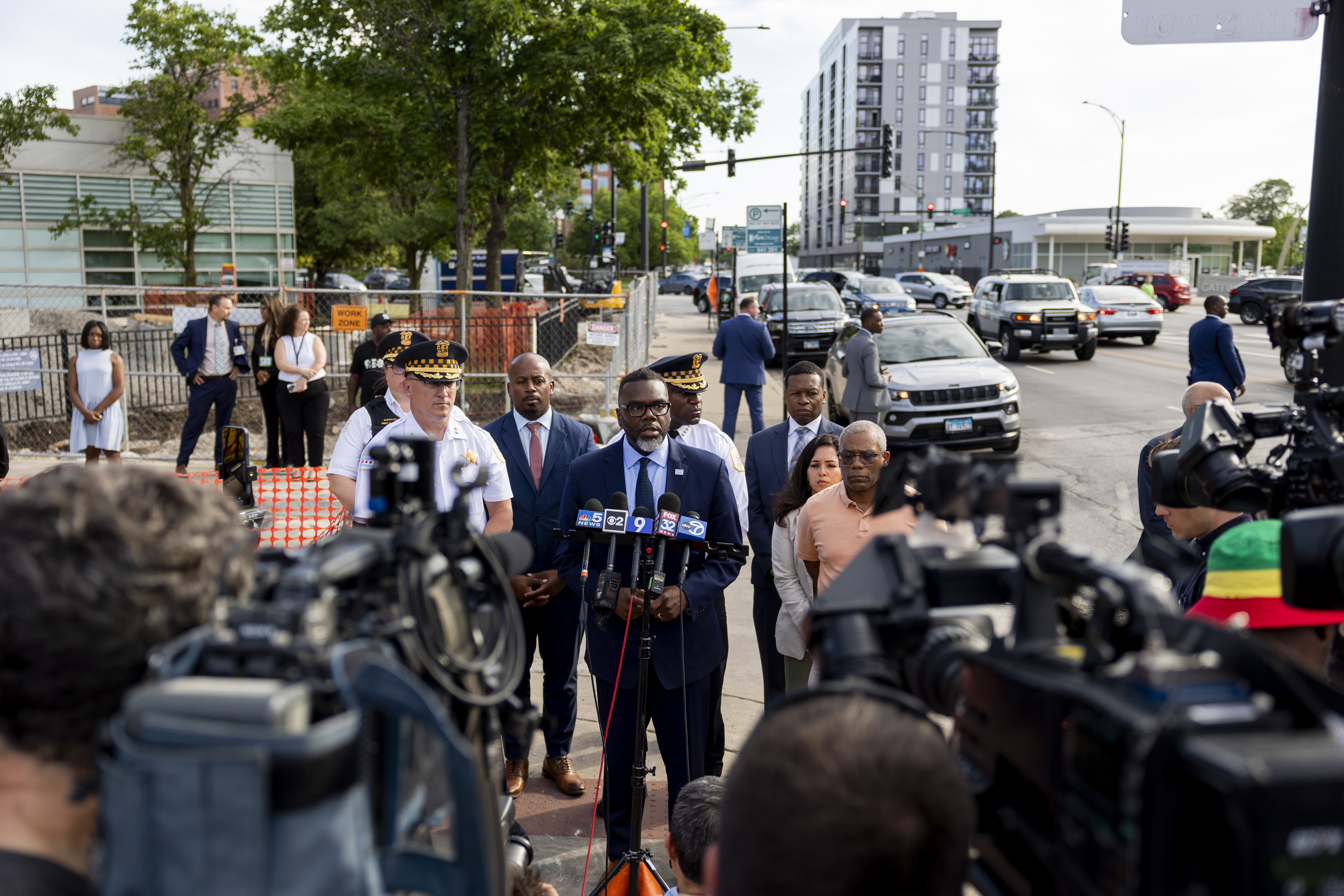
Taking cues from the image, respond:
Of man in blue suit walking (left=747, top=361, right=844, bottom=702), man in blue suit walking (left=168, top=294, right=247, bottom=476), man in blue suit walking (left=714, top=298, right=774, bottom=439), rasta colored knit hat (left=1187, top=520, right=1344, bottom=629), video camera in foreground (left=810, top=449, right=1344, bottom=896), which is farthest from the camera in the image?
man in blue suit walking (left=714, top=298, right=774, bottom=439)

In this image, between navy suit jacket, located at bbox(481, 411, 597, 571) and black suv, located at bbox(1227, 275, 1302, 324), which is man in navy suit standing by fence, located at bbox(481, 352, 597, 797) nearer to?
navy suit jacket, located at bbox(481, 411, 597, 571)

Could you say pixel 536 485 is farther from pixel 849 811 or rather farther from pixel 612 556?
pixel 849 811

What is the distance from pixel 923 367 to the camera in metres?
13.6

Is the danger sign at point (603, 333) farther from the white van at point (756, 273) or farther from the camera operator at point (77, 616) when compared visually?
the white van at point (756, 273)

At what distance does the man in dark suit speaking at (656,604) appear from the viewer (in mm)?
4207

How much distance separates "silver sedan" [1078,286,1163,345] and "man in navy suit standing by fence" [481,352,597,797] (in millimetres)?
25289

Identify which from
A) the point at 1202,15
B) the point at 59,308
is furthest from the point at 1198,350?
the point at 59,308

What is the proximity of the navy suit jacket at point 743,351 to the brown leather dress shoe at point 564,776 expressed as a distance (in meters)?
9.40

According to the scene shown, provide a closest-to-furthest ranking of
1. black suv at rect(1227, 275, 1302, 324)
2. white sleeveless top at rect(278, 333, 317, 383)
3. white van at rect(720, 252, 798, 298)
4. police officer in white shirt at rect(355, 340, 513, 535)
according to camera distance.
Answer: police officer in white shirt at rect(355, 340, 513, 535)
white sleeveless top at rect(278, 333, 317, 383)
white van at rect(720, 252, 798, 298)
black suv at rect(1227, 275, 1302, 324)

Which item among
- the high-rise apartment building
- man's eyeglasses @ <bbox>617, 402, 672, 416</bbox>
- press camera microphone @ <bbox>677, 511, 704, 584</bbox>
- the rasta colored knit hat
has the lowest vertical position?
press camera microphone @ <bbox>677, 511, 704, 584</bbox>

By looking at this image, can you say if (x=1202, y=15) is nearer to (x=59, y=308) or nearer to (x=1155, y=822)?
A: (x=1155, y=822)

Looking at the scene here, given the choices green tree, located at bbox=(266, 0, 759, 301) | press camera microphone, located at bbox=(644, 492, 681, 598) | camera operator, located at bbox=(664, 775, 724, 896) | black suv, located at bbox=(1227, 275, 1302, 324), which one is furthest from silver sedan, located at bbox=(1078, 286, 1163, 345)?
camera operator, located at bbox=(664, 775, 724, 896)

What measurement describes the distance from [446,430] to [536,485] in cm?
68

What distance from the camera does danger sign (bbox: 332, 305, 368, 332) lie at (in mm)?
13148
